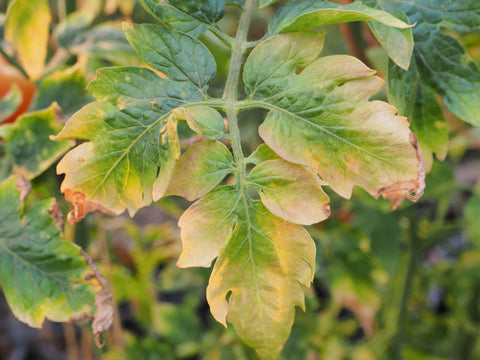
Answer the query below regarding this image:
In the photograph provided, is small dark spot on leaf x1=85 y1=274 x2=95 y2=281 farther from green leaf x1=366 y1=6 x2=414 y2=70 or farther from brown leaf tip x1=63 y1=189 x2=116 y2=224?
green leaf x1=366 y1=6 x2=414 y2=70

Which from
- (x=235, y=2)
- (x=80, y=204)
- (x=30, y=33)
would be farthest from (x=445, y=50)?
(x=30, y=33)

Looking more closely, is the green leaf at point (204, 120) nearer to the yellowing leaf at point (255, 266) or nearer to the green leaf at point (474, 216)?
the yellowing leaf at point (255, 266)

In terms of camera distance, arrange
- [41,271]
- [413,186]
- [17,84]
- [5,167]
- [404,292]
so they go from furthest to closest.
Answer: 1. [404,292]
2. [17,84]
3. [5,167]
4. [41,271]
5. [413,186]

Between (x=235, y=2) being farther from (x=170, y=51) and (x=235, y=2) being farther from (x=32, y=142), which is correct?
(x=32, y=142)

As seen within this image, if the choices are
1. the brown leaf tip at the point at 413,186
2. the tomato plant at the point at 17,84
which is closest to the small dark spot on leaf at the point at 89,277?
the brown leaf tip at the point at 413,186

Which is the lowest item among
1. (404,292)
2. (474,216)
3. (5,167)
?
(404,292)

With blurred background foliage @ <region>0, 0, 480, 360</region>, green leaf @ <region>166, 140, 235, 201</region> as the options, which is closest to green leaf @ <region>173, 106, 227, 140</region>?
green leaf @ <region>166, 140, 235, 201</region>
